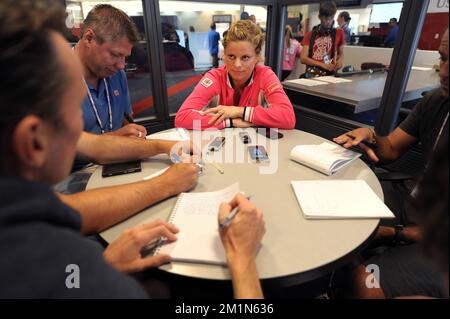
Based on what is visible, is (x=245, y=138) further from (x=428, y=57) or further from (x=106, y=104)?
(x=428, y=57)

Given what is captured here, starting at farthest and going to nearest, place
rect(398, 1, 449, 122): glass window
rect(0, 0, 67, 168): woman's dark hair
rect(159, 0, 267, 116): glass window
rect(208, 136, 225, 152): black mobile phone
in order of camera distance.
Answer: rect(159, 0, 267, 116): glass window, rect(398, 1, 449, 122): glass window, rect(208, 136, 225, 152): black mobile phone, rect(0, 0, 67, 168): woman's dark hair

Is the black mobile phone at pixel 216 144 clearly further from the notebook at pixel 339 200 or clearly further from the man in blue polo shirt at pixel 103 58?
the notebook at pixel 339 200

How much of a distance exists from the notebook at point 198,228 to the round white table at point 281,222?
3 cm

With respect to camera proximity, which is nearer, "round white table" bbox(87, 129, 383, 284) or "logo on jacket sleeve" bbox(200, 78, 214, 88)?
"round white table" bbox(87, 129, 383, 284)

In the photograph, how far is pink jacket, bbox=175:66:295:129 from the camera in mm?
1663

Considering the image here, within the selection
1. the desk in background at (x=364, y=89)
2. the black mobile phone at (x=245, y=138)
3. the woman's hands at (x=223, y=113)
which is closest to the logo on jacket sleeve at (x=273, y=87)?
the woman's hands at (x=223, y=113)

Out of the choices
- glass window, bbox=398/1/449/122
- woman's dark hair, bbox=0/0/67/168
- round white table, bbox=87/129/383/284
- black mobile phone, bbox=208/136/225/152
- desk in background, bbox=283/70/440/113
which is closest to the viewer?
woman's dark hair, bbox=0/0/67/168

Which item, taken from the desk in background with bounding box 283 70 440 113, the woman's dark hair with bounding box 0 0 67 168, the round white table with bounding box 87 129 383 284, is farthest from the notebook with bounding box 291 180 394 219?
the desk in background with bounding box 283 70 440 113

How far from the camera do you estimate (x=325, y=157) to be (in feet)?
3.98

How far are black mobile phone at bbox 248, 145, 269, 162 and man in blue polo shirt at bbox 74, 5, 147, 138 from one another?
63 cm

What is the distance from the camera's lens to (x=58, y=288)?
430 mm

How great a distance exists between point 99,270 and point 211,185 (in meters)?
0.66

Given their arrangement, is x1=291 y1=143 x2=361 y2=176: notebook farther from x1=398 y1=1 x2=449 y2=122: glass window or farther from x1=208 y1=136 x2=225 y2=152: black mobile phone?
x1=398 y1=1 x2=449 y2=122: glass window

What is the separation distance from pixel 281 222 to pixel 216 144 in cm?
70
